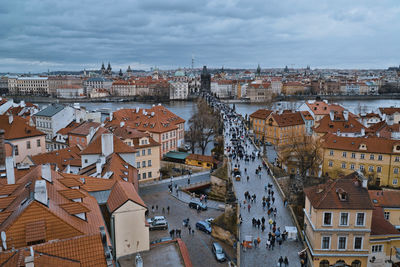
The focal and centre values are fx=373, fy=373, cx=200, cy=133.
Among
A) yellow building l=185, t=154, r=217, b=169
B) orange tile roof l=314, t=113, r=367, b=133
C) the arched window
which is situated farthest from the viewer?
orange tile roof l=314, t=113, r=367, b=133

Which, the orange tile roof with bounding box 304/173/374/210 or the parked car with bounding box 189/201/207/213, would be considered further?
the parked car with bounding box 189/201/207/213

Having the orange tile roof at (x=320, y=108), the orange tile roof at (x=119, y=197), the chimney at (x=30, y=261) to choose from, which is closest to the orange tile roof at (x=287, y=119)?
the orange tile roof at (x=320, y=108)

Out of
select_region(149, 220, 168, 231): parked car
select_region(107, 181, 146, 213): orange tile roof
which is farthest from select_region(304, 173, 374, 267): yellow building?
select_region(149, 220, 168, 231): parked car

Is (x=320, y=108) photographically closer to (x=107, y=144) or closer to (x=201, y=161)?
(x=201, y=161)

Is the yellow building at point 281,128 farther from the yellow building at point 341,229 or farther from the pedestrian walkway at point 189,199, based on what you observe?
the yellow building at point 341,229

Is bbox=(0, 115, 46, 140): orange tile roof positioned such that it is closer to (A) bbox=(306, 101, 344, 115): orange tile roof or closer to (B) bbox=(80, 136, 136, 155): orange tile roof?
(B) bbox=(80, 136, 136, 155): orange tile roof

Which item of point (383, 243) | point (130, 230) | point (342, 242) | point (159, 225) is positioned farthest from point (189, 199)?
point (383, 243)
